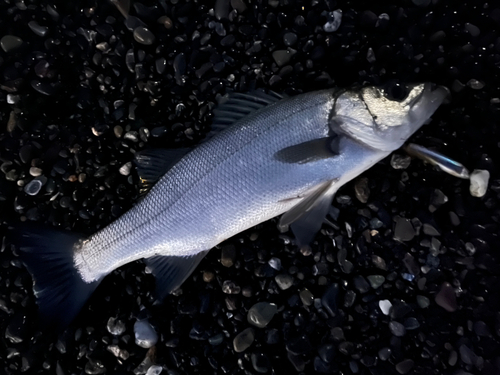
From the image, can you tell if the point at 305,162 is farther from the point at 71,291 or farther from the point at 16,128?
the point at 16,128

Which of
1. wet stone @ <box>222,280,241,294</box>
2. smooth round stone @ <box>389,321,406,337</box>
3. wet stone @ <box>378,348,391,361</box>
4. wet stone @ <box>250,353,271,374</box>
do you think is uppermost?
wet stone @ <box>222,280,241,294</box>

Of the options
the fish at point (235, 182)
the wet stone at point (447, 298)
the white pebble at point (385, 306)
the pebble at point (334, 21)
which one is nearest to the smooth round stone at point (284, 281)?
the fish at point (235, 182)

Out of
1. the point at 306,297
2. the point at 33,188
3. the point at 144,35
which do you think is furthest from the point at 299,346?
the point at 144,35

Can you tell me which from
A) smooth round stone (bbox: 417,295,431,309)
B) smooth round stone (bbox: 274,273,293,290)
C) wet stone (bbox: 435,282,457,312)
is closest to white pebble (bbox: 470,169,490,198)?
wet stone (bbox: 435,282,457,312)

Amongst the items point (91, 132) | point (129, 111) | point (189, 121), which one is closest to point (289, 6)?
point (189, 121)

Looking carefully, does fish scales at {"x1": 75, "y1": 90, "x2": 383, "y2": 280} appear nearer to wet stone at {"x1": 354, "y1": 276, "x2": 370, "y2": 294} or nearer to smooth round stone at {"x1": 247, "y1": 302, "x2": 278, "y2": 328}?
smooth round stone at {"x1": 247, "y1": 302, "x2": 278, "y2": 328}

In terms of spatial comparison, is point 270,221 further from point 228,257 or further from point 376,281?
point 376,281
